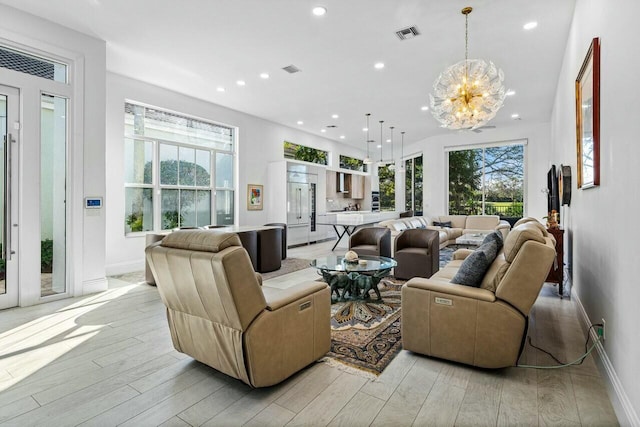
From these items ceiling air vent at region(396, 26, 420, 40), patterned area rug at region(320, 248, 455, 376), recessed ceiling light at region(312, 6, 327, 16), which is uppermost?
ceiling air vent at region(396, 26, 420, 40)

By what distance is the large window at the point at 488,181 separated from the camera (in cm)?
944

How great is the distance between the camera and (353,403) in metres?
1.91

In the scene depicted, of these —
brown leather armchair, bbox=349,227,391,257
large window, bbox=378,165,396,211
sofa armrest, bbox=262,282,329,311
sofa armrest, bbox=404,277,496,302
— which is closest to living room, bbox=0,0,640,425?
sofa armrest, bbox=404,277,496,302

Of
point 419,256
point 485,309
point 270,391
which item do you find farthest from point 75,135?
point 485,309

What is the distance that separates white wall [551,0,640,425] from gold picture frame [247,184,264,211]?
253 inches

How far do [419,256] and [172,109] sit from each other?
512 cm

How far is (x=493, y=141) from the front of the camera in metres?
9.52

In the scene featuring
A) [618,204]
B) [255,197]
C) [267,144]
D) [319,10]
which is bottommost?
[618,204]

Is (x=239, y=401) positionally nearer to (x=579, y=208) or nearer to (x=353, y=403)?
(x=353, y=403)

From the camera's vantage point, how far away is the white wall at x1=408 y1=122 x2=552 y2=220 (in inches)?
347

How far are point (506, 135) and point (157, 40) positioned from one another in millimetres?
8804

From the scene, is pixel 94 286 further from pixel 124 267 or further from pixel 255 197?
pixel 255 197

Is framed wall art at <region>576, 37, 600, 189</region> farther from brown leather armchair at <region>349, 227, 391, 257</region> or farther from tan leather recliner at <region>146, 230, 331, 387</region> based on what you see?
brown leather armchair at <region>349, 227, 391, 257</region>

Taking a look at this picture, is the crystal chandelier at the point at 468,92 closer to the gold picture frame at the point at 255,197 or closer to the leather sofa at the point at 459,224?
the leather sofa at the point at 459,224
